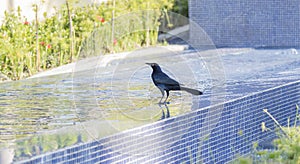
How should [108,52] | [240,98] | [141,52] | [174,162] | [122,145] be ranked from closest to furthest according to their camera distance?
[122,145] → [174,162] → [240,98] → [108,52] → [141,52]

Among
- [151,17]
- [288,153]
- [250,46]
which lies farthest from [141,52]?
[288,153]

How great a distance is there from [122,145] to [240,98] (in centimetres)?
160

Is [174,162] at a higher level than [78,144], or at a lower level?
lower

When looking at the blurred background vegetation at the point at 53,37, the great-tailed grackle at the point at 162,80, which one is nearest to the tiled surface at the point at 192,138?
the great-tailed grackle at the point at 162,80

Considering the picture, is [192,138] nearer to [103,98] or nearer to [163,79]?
[163,79]

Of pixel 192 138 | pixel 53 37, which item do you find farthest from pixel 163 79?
pixel 53 37

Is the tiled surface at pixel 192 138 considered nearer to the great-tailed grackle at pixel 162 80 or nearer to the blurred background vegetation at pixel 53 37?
the great-tailed grackle at pixel 162 80

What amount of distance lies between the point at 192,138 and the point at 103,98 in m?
1.52

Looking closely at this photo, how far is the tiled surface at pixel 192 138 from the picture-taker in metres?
3.80

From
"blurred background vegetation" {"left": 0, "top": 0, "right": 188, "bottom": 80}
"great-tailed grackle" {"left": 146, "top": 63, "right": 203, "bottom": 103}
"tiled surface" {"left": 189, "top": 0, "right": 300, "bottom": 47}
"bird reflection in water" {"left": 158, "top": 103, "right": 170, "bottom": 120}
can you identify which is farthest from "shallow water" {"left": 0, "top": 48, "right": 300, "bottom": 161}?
"tiled surface" {"left": 189, "top": 0, "right": 300, "bottom": 47}

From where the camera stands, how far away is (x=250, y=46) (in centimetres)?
1360

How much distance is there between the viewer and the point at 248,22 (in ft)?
44.9

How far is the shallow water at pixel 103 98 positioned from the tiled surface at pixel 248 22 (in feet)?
13.3

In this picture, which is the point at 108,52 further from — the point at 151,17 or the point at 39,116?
the point at 39,116
